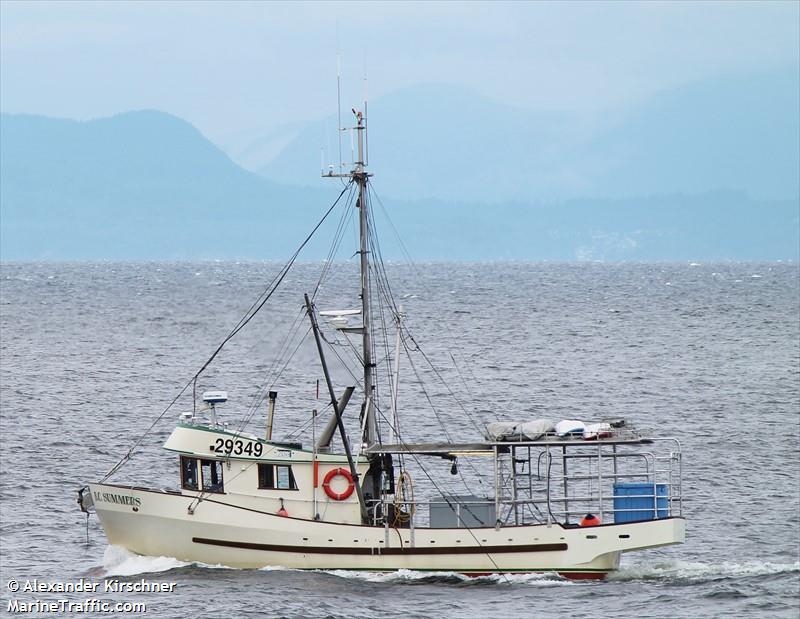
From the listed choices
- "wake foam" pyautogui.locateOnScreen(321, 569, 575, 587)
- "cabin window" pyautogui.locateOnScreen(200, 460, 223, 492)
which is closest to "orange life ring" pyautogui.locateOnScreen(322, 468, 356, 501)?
"wake foam" pyautogui.locateOnScreen(321, 569, 575, 587)

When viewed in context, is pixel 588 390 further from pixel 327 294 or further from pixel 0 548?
pixel 327 294

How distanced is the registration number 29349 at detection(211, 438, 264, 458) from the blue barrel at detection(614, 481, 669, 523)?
8.87 meters

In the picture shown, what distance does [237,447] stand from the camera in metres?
37.4

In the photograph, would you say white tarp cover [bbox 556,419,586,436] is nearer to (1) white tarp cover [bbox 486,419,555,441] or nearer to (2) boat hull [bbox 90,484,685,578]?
(1) white tarp cover [bbox 486,419,555,441]

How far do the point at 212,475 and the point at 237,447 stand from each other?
0.98m

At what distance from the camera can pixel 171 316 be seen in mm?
124875

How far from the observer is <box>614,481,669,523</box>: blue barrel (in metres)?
36.5

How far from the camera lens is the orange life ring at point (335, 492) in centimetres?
3697

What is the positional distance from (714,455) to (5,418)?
3009 centimetres

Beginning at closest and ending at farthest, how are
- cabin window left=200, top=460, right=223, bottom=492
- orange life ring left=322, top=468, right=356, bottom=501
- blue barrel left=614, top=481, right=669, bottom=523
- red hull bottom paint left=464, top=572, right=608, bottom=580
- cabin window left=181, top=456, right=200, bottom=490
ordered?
1. red hull bottom paint left=464, top=572, right=608, bottom=580
2. blue barrel left=614, top=481, right=669, bottom=523
3. orange life ring left=322, top=468, right=356, bottom=501
4. cabin window left=200, top=460, right=223, bottom=492
5. cabin window left=181, top=456, right=200, bottom=490

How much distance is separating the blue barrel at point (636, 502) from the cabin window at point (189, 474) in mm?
10450

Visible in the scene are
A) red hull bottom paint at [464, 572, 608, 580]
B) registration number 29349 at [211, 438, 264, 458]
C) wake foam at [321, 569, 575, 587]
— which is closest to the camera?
wake foam at [321, 569, 575, 587]

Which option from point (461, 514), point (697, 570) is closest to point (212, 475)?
point (461, 514)

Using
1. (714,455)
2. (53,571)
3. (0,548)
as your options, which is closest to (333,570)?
(53,571)
